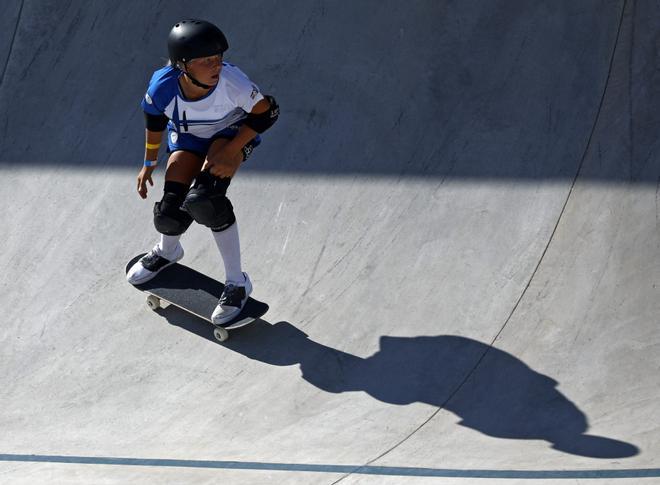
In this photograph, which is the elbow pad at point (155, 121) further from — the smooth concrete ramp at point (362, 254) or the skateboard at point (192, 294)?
the smooth concrete ramp at point (362, 254)

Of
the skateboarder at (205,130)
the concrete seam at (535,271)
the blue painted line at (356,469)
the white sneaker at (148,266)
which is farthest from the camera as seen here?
the white sneaker at (148,266)

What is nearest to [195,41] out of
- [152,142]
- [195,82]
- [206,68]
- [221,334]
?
[206,68]

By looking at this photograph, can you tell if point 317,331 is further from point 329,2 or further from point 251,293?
point 329,2

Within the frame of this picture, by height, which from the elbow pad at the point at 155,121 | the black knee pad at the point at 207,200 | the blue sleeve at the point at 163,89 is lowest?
the black knee pad at the point at 207,200

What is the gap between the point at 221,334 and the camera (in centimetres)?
579

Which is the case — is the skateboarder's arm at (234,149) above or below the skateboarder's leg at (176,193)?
above

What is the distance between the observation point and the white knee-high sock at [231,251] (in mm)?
5641

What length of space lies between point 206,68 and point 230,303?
140 cm

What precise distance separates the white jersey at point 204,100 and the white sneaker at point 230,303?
97cm

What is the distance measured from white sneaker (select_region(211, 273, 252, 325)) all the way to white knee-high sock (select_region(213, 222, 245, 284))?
0.14 feet

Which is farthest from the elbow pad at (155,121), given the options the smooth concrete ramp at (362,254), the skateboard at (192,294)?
the smooth concrete ramp at (362,254)

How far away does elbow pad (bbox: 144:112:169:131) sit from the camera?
5590 mm

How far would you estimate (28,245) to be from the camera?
21.3ft

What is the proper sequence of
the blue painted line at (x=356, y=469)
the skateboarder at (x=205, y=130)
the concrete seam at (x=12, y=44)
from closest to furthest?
1. the blue painted line at (x=356, y=469)
2. the skateboarder at (x=205, y=130)
3. the concrete seam at (x=12, y=44)
